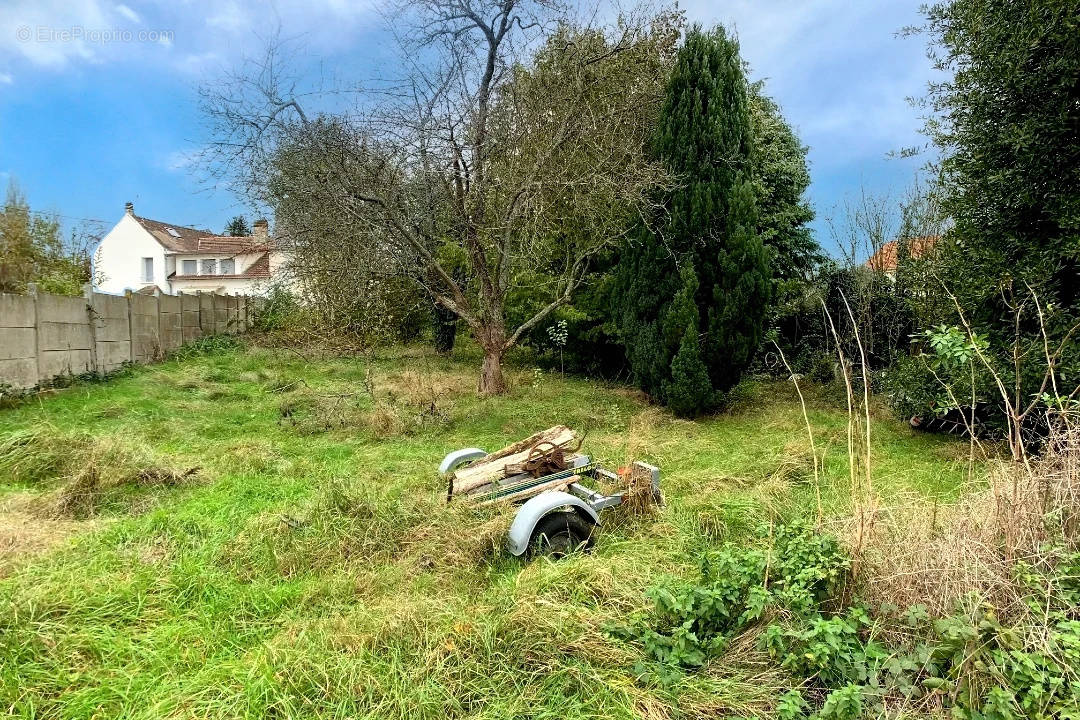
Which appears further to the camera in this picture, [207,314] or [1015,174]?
[207,314]

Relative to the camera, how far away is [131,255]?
28516 mm

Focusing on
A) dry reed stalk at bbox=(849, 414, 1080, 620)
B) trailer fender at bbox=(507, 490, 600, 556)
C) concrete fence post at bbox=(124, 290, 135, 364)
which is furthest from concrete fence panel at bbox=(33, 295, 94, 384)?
dry reed stalk at bbox=(849, 414, 1080, 620)

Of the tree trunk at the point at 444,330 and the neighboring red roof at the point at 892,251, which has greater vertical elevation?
the neighboring red roof at the point at 892,251

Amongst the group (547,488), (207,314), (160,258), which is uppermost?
(160,258)

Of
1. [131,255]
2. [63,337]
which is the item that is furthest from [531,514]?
[131,255]

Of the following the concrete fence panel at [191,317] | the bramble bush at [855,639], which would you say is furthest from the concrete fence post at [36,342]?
the bramble bush at [855,639]

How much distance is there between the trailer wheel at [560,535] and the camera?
3094mm

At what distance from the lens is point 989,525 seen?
92.4 inches

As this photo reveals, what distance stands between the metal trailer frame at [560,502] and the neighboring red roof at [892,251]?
26.1 feet

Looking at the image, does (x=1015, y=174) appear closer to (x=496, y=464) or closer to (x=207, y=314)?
(x=496, y=464)

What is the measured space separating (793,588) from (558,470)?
1.97 meters

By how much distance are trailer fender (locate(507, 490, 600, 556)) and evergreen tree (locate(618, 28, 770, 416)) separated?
4635 millimetres

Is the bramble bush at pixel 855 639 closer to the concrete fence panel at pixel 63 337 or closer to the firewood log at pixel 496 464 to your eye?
the firewood log at pixel 496 464

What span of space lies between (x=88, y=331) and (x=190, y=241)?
24.2m
